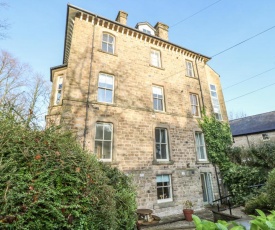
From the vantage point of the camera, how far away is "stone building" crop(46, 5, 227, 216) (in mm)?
9180

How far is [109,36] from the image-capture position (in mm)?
11742

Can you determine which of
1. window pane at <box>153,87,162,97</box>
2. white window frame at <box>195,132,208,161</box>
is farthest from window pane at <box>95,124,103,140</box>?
white window frame at <box>195,132,208,161</box>

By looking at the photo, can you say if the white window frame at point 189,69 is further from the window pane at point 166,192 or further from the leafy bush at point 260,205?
the leafy bush at point 260,205

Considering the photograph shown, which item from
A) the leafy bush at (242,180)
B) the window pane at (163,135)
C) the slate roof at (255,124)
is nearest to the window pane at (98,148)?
the window pane at (163,135)

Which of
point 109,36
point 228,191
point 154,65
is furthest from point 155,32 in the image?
point 228,191

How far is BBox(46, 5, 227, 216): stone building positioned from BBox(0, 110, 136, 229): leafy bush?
5209 millimetres

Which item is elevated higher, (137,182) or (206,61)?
→ (206,61)

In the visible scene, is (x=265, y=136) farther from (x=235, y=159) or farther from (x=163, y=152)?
(x=163, y=152)

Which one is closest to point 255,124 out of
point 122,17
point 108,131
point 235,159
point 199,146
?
point 235,159

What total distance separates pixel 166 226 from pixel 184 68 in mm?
11807

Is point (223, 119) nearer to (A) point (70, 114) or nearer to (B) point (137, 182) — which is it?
(B) point (137, 182)

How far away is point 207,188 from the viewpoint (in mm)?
11641

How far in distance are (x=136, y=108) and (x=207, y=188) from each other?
25.4 ft

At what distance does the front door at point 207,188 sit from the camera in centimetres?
1142
